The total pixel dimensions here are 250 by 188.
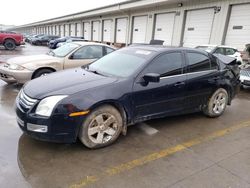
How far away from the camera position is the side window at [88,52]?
6601 millimetres

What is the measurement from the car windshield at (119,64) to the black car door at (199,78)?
1.07 m

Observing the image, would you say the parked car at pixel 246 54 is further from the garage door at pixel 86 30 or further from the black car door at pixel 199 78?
the garage door at pixel 86 30

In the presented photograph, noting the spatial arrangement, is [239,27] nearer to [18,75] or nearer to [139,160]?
[18,75]

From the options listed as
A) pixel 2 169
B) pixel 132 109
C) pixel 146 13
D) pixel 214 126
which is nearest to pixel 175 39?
pixel 146 13

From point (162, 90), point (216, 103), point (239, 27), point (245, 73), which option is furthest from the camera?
point (239, 27)

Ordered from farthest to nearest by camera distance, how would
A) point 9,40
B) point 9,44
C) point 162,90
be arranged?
point 9,44 → point 9,40 → point 162,90

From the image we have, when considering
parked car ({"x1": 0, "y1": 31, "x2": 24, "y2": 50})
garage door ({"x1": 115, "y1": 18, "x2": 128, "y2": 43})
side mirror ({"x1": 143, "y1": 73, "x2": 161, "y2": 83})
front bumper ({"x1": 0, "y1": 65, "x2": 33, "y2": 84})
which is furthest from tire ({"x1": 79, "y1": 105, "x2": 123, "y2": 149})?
garage door ({"x1": 115, "y1": 18, "x2": 128, "y2": 43})

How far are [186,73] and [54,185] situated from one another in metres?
2.91

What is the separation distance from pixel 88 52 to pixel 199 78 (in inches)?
153

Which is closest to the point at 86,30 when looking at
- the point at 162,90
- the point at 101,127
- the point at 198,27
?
the point at 198,27

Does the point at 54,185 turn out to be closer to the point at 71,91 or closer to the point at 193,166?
the point at 71,91

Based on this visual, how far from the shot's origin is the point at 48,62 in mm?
A: 6062

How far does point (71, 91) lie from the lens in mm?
2926

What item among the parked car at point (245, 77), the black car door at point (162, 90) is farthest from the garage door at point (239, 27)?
the black car door at point (162, 90)
